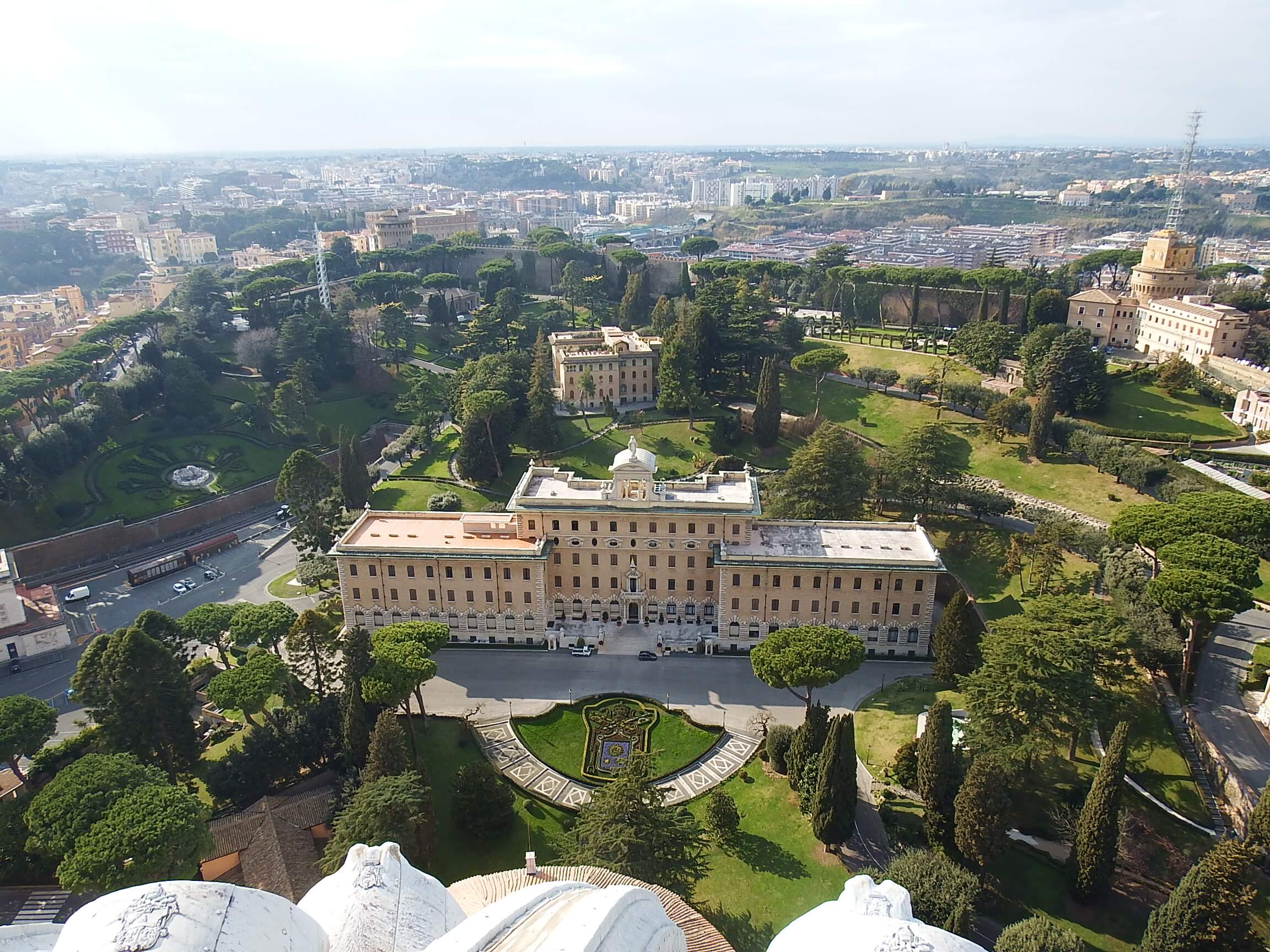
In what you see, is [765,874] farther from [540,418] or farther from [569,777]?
[540,418]

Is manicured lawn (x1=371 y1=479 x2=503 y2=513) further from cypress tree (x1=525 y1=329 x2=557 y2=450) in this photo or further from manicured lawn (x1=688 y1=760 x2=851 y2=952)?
manicured lawn (x1=688 y1=760 x2=851 y2=952)

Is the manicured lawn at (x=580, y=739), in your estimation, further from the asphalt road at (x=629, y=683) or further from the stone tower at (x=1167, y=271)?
the stone tower at (x=1167, y=271)

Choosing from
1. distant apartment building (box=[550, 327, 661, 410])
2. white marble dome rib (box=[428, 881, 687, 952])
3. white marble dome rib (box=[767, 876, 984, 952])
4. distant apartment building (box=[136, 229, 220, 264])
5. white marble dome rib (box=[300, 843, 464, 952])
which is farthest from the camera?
distant apartment building (box=[136, 229, 220, 264])

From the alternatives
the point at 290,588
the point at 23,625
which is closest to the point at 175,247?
→ the point at 290,588

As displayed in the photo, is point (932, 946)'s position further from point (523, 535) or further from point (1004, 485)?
point (1004, 485)

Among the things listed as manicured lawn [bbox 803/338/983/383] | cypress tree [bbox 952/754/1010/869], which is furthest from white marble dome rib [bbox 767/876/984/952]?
manicured lawn [bbox 803/338/983/383]

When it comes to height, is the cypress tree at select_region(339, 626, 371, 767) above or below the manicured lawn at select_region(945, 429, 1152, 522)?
below
